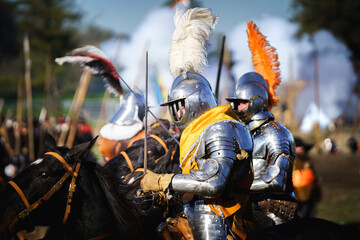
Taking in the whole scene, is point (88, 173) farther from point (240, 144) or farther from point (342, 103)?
point (342, 103)

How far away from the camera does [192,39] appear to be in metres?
4.17

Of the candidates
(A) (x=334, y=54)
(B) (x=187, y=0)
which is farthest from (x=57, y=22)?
(B) (x=187, y=0)

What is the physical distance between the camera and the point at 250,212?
3.99m

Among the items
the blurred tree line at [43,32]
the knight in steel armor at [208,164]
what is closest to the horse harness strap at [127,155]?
the knight in steel armor at [208,164]

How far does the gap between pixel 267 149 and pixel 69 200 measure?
2284 mm

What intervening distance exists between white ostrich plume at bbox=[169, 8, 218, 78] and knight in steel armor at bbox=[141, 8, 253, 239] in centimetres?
26

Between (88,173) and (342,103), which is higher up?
(88,173)

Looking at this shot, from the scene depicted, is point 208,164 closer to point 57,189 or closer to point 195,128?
point 195,128

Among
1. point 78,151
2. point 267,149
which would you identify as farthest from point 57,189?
point 267,149

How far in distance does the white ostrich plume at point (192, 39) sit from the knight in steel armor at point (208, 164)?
0.26 metres

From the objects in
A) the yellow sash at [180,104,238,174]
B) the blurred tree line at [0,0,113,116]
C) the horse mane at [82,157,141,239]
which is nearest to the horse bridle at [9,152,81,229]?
the horse mane at [82,157,141,239]

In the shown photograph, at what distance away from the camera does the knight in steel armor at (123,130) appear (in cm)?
673

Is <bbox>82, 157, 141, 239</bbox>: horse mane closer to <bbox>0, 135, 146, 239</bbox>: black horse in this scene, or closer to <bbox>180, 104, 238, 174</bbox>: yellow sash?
<bbox>0, 135, 146, 239</bbox>: black horse

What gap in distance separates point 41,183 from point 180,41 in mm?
1982
